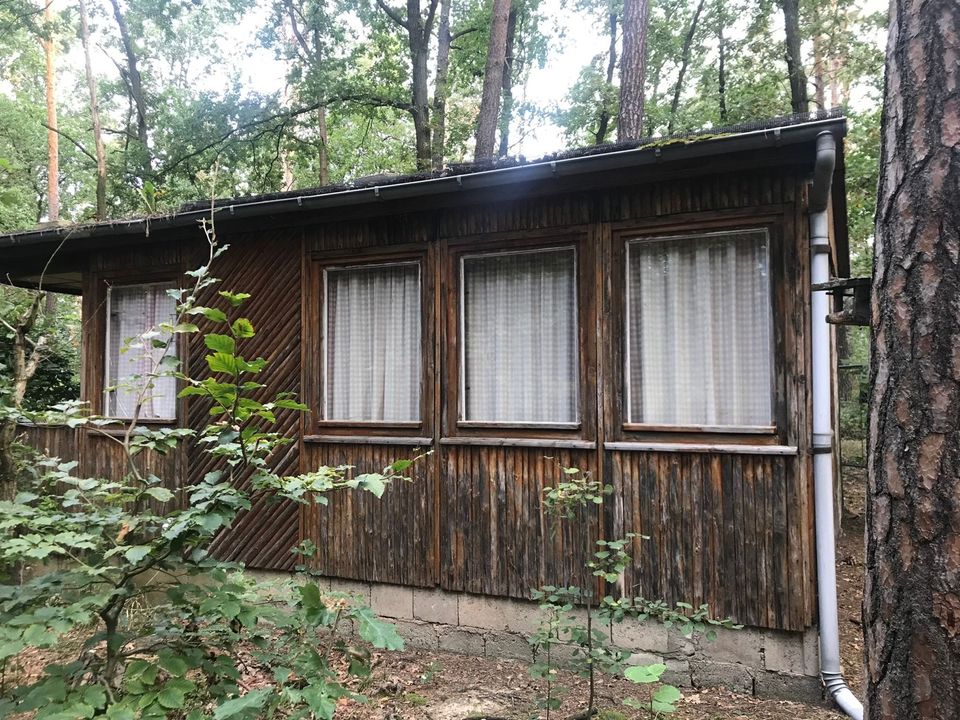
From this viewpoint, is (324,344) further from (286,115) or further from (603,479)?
(286,115)

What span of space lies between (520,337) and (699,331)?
129 cm

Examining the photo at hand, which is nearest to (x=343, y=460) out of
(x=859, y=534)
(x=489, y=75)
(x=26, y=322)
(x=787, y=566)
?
(x=26, y=322)

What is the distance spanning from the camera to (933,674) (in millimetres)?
1560

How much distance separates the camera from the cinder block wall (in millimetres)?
3941

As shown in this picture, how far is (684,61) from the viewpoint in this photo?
56.6 feet

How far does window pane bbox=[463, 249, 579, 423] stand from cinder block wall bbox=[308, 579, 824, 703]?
1428mm

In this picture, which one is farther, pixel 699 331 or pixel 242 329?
pixel 699 331

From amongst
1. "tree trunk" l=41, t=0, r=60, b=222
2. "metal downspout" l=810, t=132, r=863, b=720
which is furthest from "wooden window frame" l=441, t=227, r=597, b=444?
"tree trunk" l=41, t=0, r=60, b=222

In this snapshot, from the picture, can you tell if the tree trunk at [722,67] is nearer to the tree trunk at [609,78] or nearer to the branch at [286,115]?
the tree trunk at [609,78]

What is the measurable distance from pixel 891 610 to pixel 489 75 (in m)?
12.2

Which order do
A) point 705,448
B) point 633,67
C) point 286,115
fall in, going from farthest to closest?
1. point 286,115
2. point 633,67
3. point 705,448

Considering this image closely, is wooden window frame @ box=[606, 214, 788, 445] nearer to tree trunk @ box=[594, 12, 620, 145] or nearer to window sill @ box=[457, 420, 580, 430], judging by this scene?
window sill @ box=[457, 420, 580, 430]

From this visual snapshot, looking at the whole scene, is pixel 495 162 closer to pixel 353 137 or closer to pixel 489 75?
pixel 489 75

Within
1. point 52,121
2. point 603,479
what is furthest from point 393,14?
point 603,479
